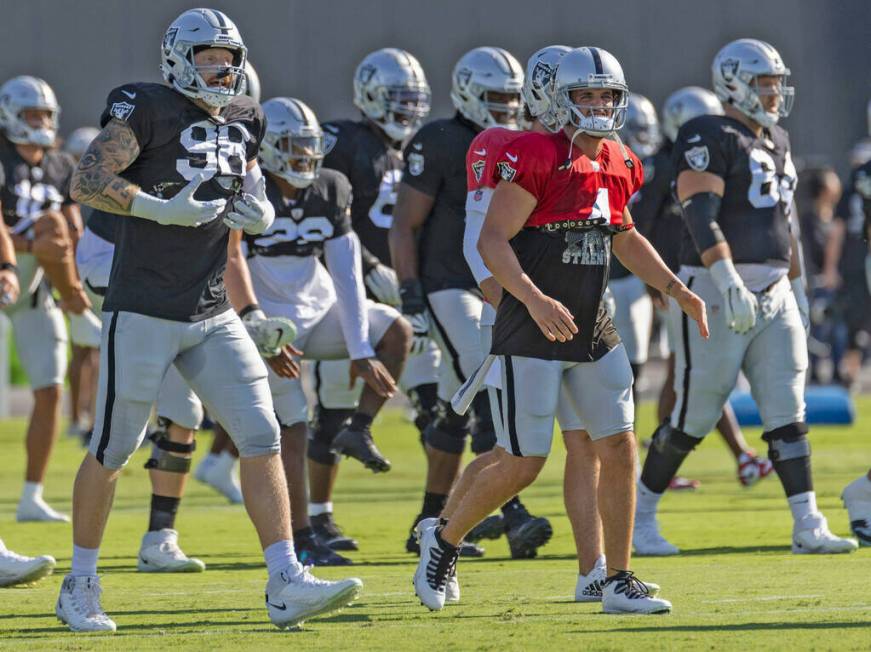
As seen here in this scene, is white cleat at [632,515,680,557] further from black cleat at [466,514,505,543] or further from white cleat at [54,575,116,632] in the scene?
white cleat at [54,575,116,632]

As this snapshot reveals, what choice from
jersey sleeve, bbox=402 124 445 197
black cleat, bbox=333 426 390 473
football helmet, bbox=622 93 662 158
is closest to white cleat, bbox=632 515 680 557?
black cleat, bbox=333 426 390 473

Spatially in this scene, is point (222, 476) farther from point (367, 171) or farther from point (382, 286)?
point (367, 171)

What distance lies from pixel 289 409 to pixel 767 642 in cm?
312

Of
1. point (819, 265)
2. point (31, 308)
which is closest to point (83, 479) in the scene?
point (31, 308)

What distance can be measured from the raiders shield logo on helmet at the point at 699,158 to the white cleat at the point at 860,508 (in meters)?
1.55

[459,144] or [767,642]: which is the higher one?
[459,144]

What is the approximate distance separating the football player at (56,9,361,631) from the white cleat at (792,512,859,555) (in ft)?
8.50

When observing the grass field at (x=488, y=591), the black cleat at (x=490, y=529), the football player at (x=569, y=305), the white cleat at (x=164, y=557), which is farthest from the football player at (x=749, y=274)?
the white cleat at (x=164, y=557)

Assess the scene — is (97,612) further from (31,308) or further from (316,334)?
(31,308)

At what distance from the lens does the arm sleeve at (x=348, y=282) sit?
7.96m

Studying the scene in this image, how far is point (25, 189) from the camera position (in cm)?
1003

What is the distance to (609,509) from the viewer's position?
6199 mm

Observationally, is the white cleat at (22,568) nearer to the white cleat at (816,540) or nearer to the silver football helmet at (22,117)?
the white cleat at (816,540)

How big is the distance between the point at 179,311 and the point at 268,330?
0.62 metres
